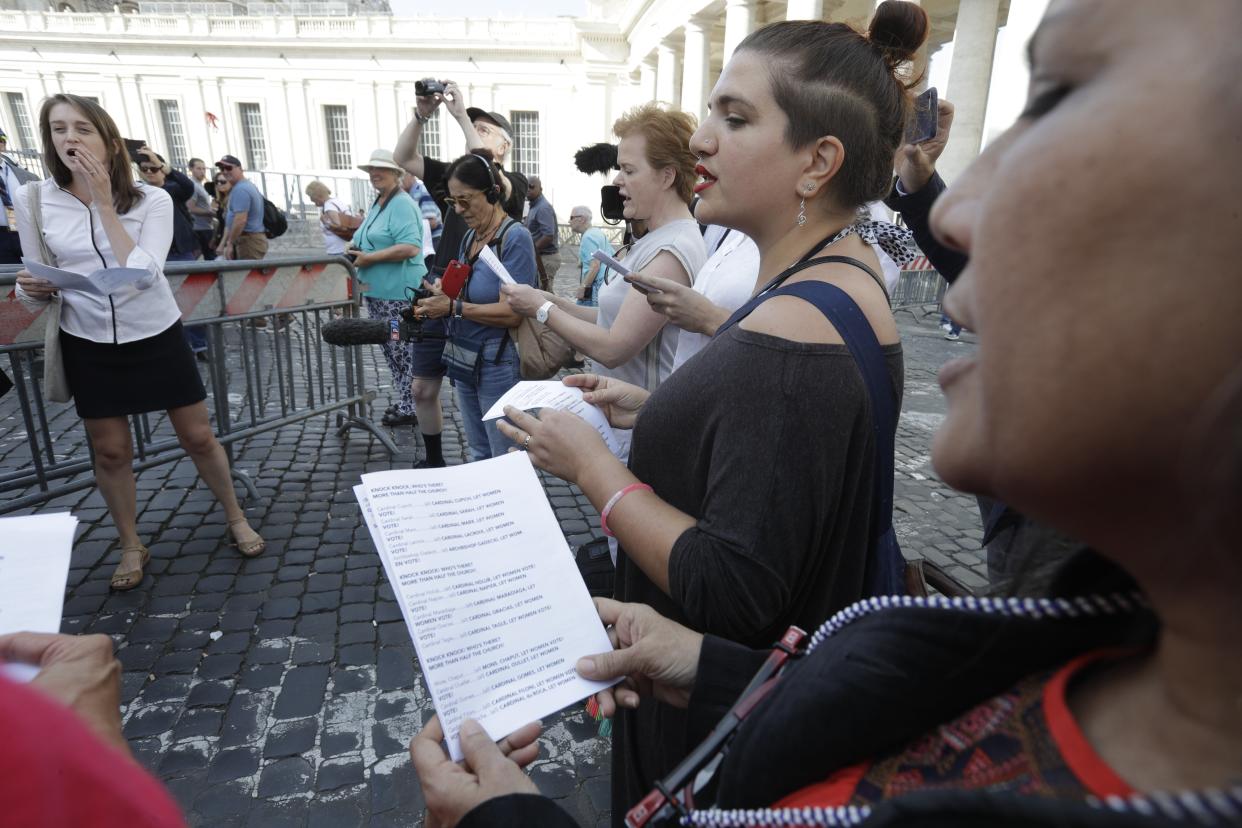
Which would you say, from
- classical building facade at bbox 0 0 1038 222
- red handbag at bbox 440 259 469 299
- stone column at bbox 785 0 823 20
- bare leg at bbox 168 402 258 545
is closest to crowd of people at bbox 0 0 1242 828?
red handbag at bbox 440 259 469 299

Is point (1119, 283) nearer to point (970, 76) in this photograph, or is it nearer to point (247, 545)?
point (247, 545)

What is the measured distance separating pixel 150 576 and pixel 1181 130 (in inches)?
168

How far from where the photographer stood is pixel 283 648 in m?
3.03

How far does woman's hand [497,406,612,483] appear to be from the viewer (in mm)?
1495


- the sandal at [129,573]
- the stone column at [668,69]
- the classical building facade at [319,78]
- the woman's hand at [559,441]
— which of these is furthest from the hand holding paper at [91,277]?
the classical building facade at [319,78]

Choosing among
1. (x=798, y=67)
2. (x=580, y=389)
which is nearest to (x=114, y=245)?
(x=580, y=389)

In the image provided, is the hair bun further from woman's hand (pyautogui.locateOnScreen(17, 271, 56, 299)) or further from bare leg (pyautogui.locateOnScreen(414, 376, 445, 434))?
bare leg (pyautogui.locateOnScreen(414, 376, 445, 434))

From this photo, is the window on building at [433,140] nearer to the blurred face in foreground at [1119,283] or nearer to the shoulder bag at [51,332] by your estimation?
the shoulder bag at [51,332]

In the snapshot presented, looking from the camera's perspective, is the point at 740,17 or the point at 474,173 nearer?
the point at 474,173

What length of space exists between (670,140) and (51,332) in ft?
9.49

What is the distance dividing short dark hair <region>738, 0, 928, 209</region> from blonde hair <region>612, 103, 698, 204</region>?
1.41m

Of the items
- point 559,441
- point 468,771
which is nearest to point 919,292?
point 559,441

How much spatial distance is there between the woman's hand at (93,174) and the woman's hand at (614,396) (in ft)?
A: 8.27

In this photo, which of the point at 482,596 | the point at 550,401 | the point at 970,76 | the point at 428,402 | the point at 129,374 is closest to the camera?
the point at 482,596
